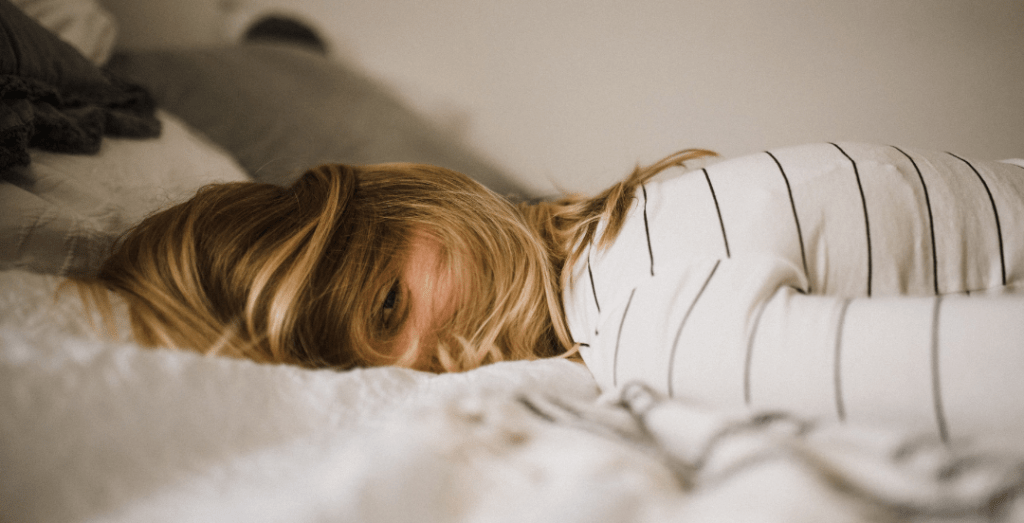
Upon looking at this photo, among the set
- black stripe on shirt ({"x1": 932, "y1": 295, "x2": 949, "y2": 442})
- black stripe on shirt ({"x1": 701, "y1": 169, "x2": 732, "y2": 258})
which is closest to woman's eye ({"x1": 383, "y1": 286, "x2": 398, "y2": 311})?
black stripe on shirt ({"x1": 701, "y1": 169, "x2": 732, "y2": 258})

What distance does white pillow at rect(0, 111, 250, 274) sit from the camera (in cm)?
43

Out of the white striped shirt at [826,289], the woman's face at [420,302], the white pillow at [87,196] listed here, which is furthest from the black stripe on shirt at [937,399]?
the white pillow at [87,196]

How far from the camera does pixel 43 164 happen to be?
1.72 feet

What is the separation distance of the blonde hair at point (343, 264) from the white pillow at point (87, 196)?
0.04 m

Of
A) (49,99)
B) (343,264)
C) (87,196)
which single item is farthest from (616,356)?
(49,99)

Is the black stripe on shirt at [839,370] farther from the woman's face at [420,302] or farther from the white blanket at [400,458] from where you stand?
the woman's face at [420,302]

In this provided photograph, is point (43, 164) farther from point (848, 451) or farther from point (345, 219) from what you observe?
point (848, 451)

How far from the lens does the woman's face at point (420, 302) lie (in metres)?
0.53

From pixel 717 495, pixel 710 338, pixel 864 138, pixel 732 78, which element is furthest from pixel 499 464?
pixel 864 138

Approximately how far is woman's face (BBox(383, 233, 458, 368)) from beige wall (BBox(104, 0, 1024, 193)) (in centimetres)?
54

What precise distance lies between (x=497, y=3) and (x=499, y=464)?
105 cm

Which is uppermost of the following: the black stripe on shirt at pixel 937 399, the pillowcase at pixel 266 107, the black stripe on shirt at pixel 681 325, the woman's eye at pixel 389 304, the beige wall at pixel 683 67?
the beige wall at pixel 683 67

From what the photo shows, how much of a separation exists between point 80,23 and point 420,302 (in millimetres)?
919

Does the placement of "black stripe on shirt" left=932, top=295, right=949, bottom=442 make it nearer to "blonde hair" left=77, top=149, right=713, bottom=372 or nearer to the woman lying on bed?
the woman lying on bed
